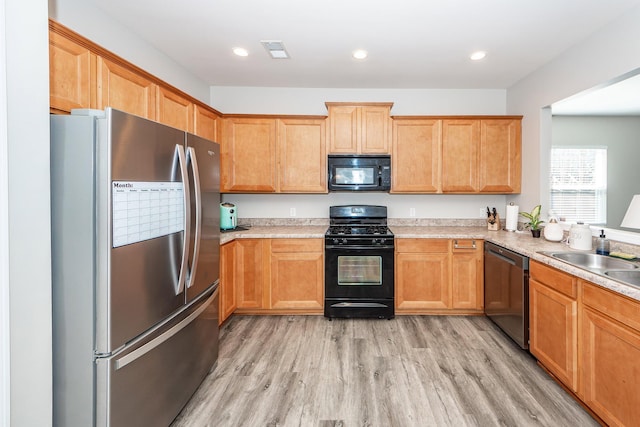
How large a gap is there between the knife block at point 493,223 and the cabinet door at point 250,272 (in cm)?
268

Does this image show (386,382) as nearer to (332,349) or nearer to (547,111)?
(332,349)

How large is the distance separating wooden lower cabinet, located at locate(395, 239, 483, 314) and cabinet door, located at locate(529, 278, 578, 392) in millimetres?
905

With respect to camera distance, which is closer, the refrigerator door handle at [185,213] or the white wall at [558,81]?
the refrigerator door handle at [185,213]

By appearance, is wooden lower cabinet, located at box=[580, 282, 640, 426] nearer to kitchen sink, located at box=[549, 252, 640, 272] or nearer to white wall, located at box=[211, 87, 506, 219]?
kitchen sink, located at box=[549, 252, 640, 272]

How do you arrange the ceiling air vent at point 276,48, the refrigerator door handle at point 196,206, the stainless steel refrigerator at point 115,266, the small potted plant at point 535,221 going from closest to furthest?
the stainless steel refrigerator at point 115,266 < the refrigerator door handle at point 196,206 < the ceiling air vent at point 276,48 < the small potted plant at point 535,221

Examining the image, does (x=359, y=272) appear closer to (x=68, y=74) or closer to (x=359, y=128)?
(x=359, y=128)

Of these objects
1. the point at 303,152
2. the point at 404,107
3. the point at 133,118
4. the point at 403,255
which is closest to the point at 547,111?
the point at 404,107

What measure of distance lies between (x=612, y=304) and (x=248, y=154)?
3346mm

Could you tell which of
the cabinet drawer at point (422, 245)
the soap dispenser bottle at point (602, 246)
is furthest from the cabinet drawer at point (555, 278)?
the cabinet drawer at point (422, 245)

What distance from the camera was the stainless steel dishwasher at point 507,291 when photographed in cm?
260

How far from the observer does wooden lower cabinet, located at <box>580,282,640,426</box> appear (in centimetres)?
158

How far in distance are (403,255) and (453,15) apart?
7.28 ft

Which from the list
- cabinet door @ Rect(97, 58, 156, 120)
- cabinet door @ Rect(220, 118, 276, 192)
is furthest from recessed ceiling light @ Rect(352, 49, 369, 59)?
cabinet door @ Rect(97, 58, 156, 120)

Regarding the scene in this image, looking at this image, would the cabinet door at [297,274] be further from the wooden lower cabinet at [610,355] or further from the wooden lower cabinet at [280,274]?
the wooden lower cabinet at [610,355]
